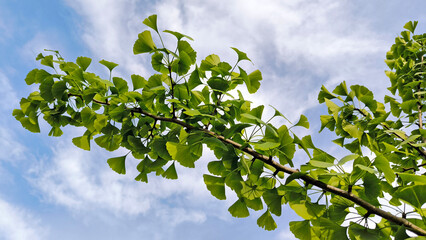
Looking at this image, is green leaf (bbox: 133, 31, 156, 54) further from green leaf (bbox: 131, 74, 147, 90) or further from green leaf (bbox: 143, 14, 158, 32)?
green leaf (bbox: 131, 74, 147, 90)

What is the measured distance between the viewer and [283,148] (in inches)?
80.0

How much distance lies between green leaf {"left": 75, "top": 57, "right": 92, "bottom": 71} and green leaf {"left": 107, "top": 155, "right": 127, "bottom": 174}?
782 mm

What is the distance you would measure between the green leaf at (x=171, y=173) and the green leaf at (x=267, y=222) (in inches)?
30.3

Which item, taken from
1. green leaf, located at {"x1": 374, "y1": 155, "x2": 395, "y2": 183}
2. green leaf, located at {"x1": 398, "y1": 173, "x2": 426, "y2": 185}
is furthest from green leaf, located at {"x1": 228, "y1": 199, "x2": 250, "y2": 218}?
green leaf, located at {"x1": 398, "y1": 173, "x2": 426, "y2": 185}

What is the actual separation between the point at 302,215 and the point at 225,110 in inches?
33.5

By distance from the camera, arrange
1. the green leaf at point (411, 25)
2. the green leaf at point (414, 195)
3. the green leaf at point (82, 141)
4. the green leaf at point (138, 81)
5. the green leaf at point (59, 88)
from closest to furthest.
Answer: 1. the green leaf at point (414, 195)
2. the green leaf at point (59, 88)
3. the green leaf at point (138, 81)
4. the green leaf at point (82, 141)
5. the green leaf at point (411, 25)

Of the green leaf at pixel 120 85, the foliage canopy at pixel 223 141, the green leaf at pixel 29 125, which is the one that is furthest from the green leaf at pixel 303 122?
the green leaf at pixel 29 125

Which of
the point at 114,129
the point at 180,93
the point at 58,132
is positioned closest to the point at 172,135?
the point at 180,93

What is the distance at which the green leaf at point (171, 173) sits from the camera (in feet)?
8.44

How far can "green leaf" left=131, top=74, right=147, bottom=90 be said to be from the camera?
2362 mm

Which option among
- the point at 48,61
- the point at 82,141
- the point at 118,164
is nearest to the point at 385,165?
the point at 118,164

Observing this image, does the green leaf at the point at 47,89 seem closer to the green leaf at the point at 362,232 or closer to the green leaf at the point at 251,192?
the green leaf at the point at 251,192

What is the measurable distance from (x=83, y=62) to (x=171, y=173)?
1.12 meters

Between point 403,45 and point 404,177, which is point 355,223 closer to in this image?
point 404,177
